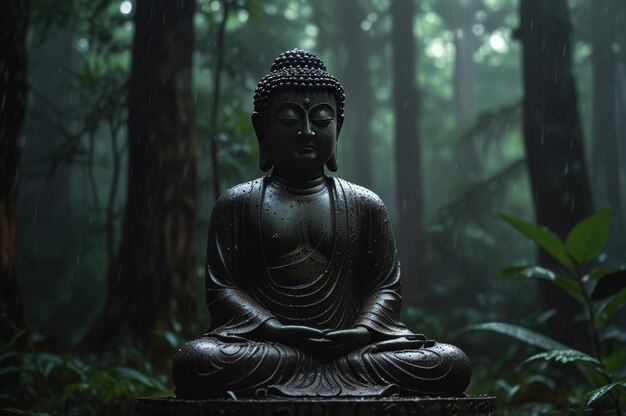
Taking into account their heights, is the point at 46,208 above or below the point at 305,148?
below

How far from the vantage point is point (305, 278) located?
485 cm

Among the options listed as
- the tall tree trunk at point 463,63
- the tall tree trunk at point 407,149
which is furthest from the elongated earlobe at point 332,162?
the tall tree trunk at point 463,63

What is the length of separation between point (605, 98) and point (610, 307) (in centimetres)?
1452

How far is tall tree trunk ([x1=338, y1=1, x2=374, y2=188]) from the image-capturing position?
22.2 metres

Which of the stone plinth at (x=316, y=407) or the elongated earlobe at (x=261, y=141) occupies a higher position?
the elongated earlobe at (x=261, y=141)

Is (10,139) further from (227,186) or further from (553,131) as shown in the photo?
(227,186)

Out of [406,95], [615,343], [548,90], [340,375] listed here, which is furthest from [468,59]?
[340,375]

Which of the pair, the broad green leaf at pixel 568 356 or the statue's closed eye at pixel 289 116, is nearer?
the statue's closed eye at pixel 289 116

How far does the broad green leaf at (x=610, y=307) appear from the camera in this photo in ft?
18.8

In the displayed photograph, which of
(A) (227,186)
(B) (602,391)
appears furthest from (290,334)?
(A) (227,186)

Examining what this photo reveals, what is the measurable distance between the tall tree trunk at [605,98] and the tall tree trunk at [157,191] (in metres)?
12.6

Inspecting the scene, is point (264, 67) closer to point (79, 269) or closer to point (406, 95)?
point (406, 95)

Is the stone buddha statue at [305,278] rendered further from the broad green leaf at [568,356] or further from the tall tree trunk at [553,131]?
the tall tree trunk at [553,131]

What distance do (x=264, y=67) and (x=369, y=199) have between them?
13391 mm
